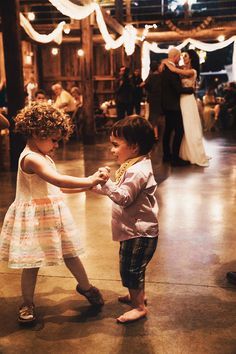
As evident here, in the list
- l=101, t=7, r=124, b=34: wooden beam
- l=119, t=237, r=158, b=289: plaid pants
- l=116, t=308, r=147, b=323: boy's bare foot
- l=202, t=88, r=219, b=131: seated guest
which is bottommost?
l=202, t=88, r=219, b=131: seated guest

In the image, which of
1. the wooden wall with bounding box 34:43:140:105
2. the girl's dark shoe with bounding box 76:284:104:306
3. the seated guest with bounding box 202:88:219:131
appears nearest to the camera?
the girl's dark shoe with bounding box 76:284:104:306

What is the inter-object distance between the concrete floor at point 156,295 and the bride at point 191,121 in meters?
2.48

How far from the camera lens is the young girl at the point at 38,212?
7.94ft

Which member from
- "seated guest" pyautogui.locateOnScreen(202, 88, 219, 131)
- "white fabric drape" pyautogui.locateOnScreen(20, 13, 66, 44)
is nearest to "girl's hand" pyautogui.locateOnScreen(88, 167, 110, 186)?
"white fabric drape" pyautogui.locateOnScreen(20, 13, 66, 44)

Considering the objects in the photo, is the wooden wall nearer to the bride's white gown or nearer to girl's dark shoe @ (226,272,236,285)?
the bride's white gown

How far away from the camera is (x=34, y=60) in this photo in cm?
1582

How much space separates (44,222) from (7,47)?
5586mm

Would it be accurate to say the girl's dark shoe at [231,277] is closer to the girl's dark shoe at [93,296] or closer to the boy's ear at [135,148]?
the girl's dark shoe at [93,296]

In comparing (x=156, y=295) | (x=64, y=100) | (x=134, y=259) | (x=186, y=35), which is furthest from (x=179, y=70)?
(x=186, y=35)

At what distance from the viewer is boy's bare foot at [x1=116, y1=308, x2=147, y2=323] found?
2.48 meters

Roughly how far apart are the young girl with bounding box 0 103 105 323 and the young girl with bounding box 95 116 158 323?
235 millimetres

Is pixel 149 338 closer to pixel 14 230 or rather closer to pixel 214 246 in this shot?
pixel 14 230

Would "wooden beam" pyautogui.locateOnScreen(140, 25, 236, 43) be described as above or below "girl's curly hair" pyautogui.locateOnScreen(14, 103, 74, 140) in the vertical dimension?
above

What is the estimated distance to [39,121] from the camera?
8.06ft
